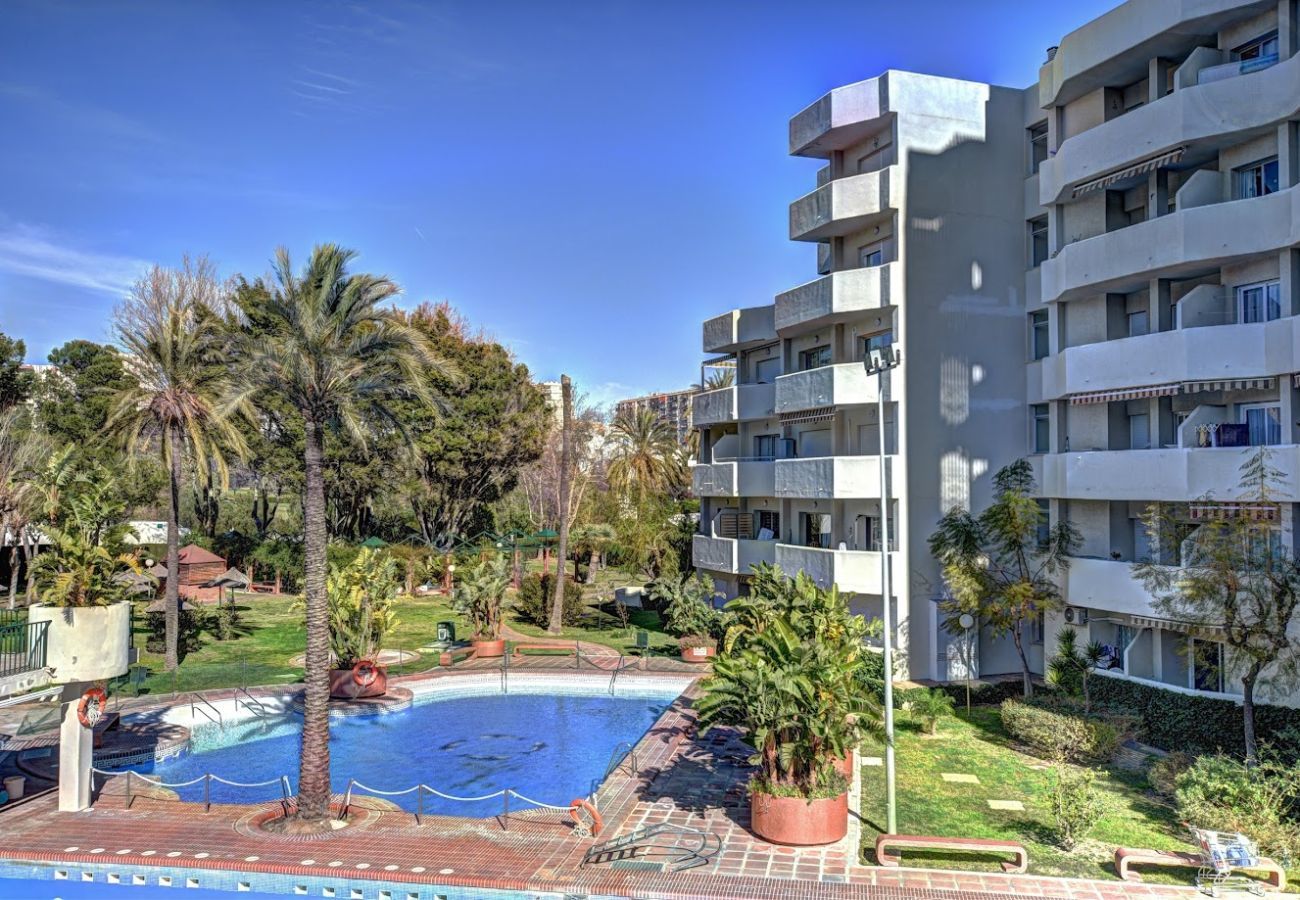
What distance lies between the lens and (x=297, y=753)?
863 inches

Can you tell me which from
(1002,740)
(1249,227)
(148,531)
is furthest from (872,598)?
(148,531)

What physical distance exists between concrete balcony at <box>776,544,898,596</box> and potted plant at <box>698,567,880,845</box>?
38.2ft

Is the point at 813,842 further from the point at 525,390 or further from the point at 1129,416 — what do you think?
the point at 525,390

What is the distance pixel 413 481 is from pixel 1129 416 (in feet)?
118

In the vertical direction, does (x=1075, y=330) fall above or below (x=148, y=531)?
above

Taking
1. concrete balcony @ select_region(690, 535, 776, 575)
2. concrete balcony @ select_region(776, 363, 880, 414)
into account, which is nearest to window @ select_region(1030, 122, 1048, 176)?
concrete balcony @ select_region(776, 363, 880, 414)

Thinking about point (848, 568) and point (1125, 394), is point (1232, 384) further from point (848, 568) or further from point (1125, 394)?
point (848, 568)

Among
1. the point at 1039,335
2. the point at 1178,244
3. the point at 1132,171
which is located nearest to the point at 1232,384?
the point at 1178,244

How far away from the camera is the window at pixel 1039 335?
27969 mm

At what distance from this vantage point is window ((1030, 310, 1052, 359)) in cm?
2797

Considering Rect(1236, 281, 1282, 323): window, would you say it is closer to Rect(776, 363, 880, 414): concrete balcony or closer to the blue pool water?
Rect(776, 363, 880, 414): concrete balcony

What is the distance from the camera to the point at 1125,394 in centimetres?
2277

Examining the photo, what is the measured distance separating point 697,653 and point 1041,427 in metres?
12.4

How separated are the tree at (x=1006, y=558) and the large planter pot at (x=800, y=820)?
414 inches
